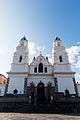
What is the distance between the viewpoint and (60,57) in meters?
34.2

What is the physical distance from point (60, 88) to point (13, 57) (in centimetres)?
1331

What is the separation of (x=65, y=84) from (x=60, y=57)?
7254 mm

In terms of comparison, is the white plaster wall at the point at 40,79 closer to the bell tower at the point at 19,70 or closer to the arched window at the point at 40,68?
the bell tower at the point at 19,70

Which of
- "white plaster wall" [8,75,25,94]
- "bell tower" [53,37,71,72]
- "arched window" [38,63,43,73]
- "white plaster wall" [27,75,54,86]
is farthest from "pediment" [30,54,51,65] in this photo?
"white plaster wall" [8,75,25,94]

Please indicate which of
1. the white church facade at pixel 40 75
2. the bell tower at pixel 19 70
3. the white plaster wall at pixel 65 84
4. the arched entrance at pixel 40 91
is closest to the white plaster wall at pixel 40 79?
the white church facade at pixel 40 75

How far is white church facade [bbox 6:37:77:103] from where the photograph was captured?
1160 inches

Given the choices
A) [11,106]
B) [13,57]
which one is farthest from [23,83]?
[11,106]

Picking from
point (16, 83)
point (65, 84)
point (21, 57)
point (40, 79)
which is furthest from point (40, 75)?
point (21, 57)

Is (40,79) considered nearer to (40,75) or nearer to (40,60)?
(40,75)

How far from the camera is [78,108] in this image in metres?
20.1

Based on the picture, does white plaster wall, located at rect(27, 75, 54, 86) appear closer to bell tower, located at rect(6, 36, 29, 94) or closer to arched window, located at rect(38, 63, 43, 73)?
bell tower, located at rect(6, 36, 29, 94)

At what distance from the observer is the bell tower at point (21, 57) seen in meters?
32.4

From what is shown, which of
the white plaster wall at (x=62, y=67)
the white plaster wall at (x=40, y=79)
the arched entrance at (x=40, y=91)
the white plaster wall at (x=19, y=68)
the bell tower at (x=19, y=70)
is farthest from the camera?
the white plaster wall at (x=19, y=68)

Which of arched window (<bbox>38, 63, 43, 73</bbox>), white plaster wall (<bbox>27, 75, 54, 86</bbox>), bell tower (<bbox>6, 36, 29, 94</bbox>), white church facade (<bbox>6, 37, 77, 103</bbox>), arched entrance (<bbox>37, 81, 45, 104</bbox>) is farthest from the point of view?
arched window (<bbox>38, 63, 43, 73</bbox>)
